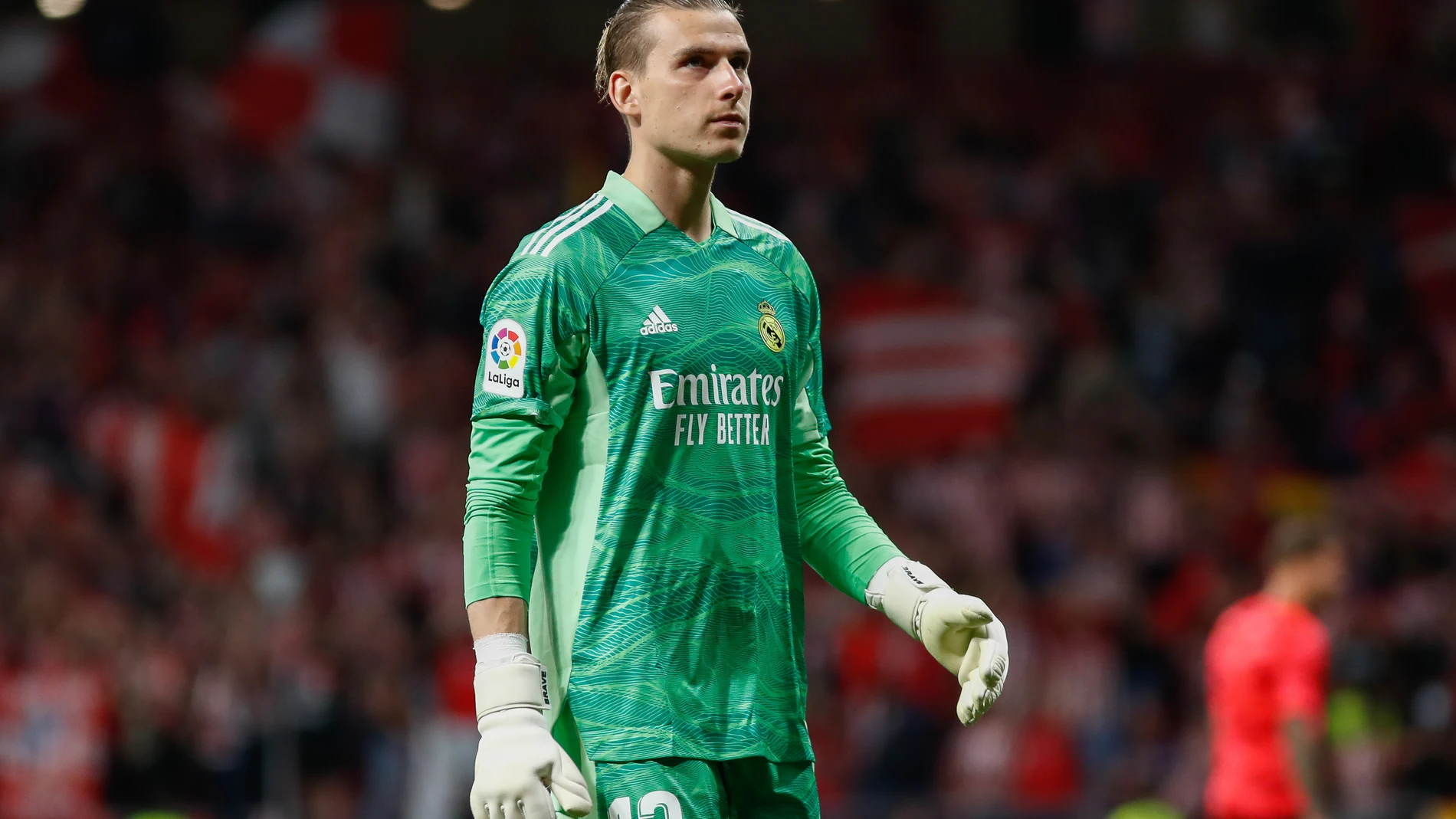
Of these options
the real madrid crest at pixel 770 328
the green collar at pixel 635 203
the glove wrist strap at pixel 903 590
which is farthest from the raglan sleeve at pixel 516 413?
the glove wrist strap at pixel 903 590

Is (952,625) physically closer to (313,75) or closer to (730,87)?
(730,87)

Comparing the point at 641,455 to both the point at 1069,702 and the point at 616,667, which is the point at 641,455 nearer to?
the point at 616,667

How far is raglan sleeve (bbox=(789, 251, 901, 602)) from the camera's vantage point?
4195 millimetres

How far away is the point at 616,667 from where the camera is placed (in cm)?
380

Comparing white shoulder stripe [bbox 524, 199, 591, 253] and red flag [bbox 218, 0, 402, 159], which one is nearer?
white shoulder stripe [bbox 524, 199, 591, 253]

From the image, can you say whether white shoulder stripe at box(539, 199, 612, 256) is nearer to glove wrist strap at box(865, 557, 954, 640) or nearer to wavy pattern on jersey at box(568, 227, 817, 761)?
wavy pattern on jersey at box(568, 227, 817, 761)

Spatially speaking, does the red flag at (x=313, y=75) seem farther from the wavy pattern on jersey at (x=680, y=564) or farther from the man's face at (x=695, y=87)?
the wavy pattern on jersey at (x=680, y=564)

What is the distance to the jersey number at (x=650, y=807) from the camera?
3.70 m

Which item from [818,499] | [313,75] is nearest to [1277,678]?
[818,499]

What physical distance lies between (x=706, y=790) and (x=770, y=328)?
90 centimetres

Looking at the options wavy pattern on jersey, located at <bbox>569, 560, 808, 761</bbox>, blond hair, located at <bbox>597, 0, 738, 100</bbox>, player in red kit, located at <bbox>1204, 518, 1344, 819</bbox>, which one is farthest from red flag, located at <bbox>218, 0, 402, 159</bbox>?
wavy pattern on jersey, located at <bbox>569, 560, 808, 761</bbox>

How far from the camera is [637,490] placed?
3838mm

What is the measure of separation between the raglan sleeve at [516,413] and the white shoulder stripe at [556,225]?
45 mm

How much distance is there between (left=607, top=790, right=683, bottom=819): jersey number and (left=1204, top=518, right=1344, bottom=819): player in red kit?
4.97m
